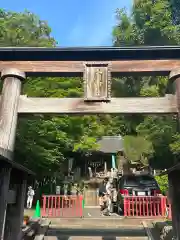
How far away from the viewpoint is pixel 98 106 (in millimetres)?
5855

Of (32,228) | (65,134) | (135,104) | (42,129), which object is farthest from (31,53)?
(65,134)

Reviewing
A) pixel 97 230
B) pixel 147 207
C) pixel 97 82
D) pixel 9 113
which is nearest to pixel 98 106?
pixel 97 82

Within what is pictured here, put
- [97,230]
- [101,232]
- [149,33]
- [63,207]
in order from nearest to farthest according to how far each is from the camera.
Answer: [101,232]
[97,230]
[63,207]
[149,33]

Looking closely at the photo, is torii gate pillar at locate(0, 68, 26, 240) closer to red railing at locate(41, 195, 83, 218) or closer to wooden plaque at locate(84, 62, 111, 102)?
wooden plaque at locate(84, 62, 111, 102)

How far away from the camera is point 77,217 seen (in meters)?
11.9

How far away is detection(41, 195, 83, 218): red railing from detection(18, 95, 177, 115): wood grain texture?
758 cm

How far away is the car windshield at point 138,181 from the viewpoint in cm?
1356

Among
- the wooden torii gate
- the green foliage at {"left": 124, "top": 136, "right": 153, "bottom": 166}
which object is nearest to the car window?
the wooden torii gate

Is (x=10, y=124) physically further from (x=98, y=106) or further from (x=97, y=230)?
(x=97, y=230)

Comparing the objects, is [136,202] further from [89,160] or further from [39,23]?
[39,23]

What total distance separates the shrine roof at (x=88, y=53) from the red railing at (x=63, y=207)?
799 centimetres

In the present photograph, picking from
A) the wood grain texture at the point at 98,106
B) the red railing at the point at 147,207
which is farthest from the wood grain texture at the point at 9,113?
the red railing at the point at 147,207

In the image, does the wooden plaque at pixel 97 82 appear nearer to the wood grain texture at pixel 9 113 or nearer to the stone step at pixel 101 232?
the wood grain texture at pixel 9 113

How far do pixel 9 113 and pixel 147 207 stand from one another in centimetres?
879
